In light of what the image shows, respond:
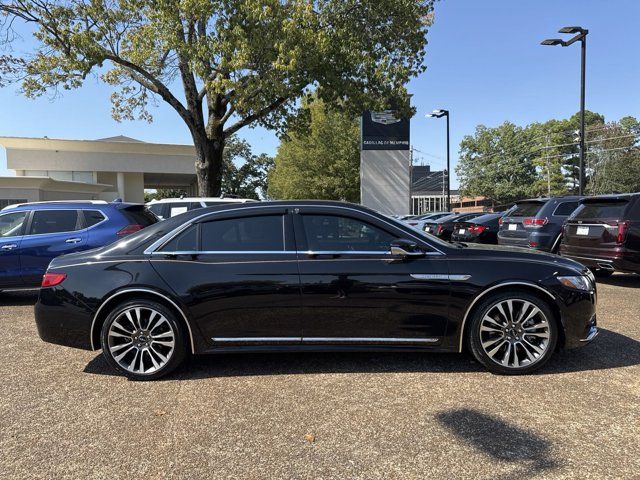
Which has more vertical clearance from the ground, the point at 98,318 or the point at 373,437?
the point at 98,318

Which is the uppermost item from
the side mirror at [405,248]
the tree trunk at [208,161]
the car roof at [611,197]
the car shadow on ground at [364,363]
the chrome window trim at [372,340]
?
the tree trunk at [208,161]

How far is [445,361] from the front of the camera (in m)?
4.43

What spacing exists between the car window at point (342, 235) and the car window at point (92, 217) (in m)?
4.48

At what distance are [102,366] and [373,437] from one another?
113 inches

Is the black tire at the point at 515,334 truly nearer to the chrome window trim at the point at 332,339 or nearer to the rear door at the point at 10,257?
the chrome window trim at the point at 332,339

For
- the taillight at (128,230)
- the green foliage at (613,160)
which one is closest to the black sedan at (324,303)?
the taillight at (128,230)

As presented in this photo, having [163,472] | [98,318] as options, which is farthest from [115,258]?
[163,472]

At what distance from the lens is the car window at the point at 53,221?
23.9ft

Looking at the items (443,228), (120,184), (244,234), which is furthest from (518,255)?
(120,184)

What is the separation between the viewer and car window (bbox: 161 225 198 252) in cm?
421

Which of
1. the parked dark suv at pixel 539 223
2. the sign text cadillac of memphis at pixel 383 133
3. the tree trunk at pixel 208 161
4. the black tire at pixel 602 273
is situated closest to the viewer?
the black tire at pixel 602 273

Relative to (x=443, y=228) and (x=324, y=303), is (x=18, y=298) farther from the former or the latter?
(x=443, y=228)

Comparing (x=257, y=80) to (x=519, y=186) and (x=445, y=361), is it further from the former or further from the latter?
(x=519, y=186)

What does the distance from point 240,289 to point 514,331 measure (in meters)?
2.43
